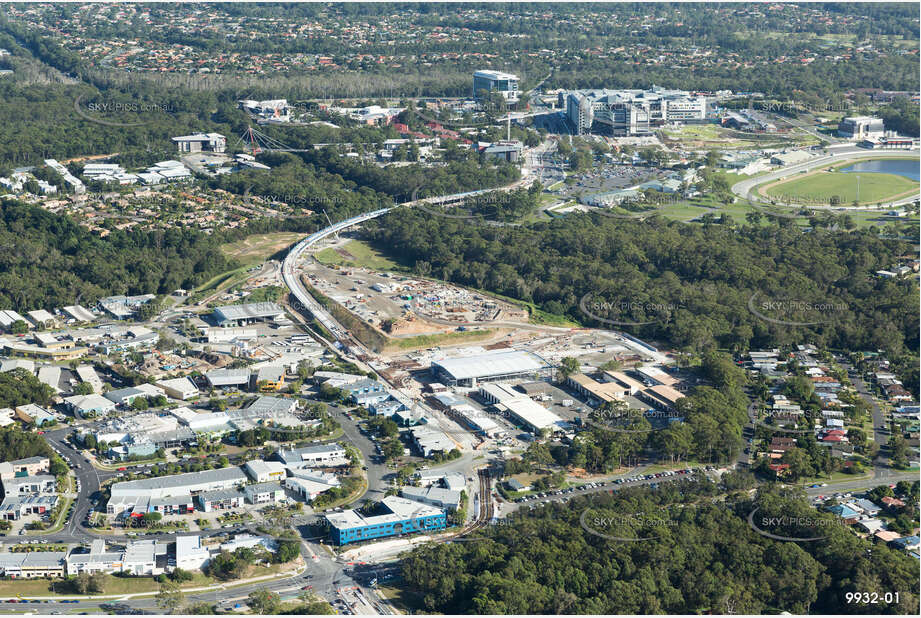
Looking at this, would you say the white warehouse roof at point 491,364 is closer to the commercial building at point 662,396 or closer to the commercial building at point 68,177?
the commercial building at point 662,396

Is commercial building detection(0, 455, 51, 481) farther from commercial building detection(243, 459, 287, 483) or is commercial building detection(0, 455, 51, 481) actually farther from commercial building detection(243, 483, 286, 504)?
commercial building detection(243, 483, 286, 504)

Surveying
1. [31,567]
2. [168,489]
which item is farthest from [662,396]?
[31,567]

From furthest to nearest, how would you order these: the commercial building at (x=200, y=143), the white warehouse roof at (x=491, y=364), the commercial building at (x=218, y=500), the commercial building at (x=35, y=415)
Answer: the commercial building at (x=200, y=143), the white warehouse roof at (x=491, y=364), the commercial building at (x=35, y=415), the commercial building at (x=218, y=500)

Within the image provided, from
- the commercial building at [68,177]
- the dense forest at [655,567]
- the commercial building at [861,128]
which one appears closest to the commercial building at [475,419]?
the dense forest at [655,567]

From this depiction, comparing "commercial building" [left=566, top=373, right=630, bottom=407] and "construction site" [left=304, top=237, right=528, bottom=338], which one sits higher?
"construction site" [left=304, top=237, right=528, bottom=338]

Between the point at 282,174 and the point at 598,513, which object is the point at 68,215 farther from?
the point at 598,513

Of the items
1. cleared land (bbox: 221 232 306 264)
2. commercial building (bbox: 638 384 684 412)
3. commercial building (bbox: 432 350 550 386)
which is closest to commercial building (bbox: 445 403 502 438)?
commercial building (bbox: 432 350 550 386)
